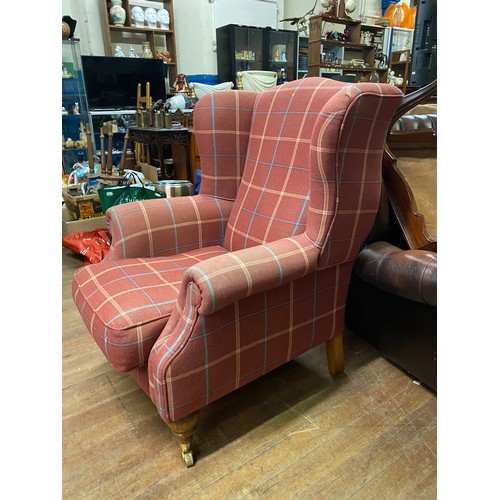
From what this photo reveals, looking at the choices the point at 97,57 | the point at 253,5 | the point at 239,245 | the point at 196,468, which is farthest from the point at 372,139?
the point at 253,5

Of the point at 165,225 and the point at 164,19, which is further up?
the point at 164,19

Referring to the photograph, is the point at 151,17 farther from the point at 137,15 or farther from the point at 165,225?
the point at 165,225

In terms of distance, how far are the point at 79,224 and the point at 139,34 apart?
2.96 meters

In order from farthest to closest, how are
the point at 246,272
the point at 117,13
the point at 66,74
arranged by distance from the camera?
the point at 117,13, the point at 66,74, the point at 246,272

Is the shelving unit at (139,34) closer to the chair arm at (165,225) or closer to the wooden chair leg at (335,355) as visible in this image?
the chair arm at (165,225)

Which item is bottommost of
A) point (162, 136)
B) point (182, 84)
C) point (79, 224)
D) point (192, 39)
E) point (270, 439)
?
point (270, 439)

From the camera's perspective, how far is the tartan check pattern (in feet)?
3.28

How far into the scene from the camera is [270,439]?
47.3 inches

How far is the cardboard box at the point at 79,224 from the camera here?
2.62 metres

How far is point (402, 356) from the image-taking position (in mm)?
1449

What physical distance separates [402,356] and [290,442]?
0.55 metres

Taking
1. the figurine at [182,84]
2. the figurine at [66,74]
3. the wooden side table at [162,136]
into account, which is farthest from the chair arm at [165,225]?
the figurine at [182,84]

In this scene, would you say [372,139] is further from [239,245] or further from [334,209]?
[239,245]

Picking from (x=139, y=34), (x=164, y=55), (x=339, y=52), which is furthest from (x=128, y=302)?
(x=339, y=52)
